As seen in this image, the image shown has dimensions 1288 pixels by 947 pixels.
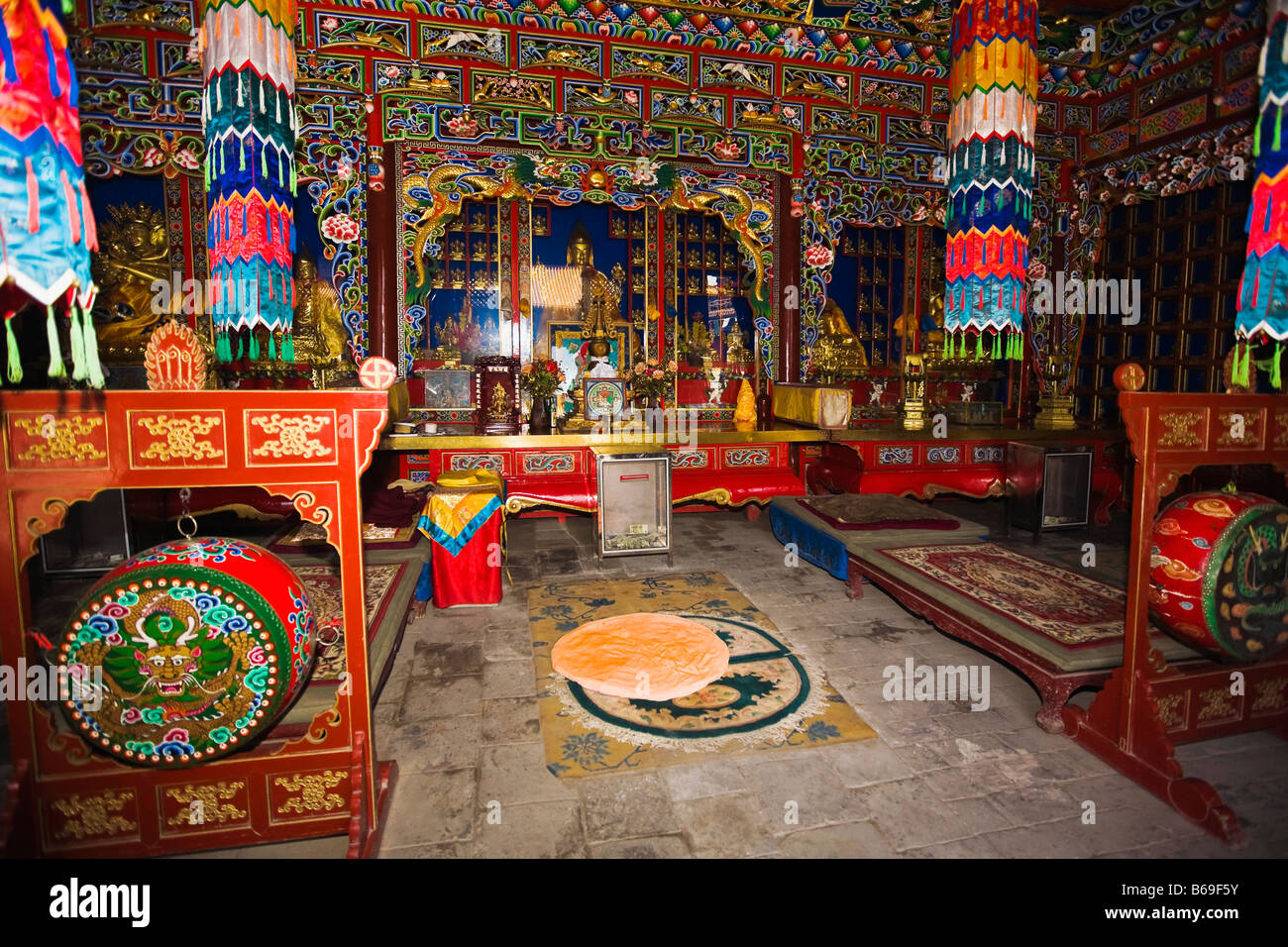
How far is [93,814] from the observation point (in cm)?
188

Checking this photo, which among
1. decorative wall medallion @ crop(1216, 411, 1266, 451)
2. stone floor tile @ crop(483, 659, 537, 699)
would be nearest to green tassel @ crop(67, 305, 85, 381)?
stone floor tile @ crop(483, 659, 537, 699)

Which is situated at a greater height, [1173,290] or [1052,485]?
[1173,290]

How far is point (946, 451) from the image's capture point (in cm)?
612

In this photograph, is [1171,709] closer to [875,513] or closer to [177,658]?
[875,513]

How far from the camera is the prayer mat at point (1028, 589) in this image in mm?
2920

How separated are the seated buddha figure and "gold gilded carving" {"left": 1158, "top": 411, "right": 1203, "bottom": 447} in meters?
5.11

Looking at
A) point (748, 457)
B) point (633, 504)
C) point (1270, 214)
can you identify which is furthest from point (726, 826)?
point (748, 457)

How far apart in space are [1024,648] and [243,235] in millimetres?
4430

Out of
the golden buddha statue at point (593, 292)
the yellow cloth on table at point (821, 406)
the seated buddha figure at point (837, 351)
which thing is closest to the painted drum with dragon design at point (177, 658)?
the yellow cloth on table at point (821, 406)

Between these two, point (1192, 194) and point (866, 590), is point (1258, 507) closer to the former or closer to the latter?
point (866, 590)

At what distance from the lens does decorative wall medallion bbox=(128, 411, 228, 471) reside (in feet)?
5.94

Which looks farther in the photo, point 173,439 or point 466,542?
point 466,542

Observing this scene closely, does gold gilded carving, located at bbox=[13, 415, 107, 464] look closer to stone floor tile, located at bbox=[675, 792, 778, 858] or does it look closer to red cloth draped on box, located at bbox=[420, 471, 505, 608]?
stone floor tile, located at bbox=[675, 792, 778, 858]

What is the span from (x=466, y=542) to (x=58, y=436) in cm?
229
